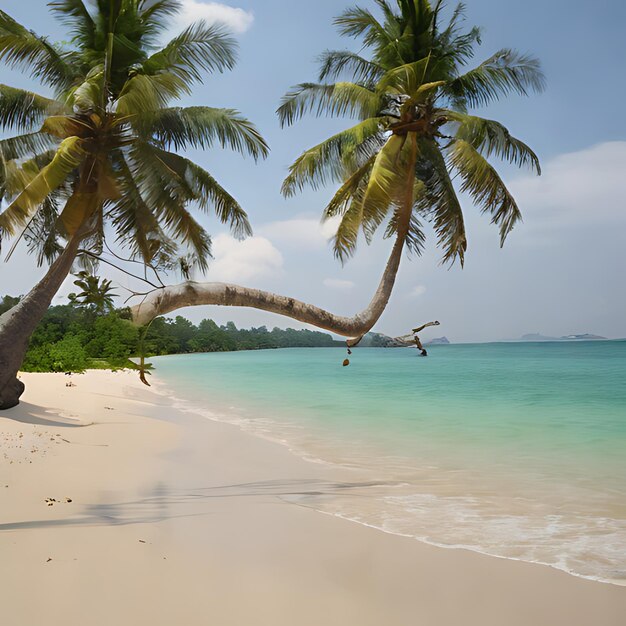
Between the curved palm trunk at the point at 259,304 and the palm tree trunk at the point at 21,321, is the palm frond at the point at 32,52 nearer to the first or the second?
the palm tree trunk at the point at 21,321

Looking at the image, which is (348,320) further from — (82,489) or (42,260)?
(42,260)

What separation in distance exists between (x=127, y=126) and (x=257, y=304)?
309 inches

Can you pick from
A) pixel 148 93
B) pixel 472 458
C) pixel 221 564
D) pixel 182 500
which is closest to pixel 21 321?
pixel 148 93

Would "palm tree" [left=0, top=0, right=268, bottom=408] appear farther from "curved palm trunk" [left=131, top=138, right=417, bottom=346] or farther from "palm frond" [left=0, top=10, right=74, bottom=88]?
"curved palm trunk" [left=131, top=138, right=417, bottom=346]

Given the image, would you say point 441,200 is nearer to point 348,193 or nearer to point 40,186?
point 348,193

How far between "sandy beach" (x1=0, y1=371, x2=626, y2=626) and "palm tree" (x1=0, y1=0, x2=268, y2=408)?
4169 millimetres

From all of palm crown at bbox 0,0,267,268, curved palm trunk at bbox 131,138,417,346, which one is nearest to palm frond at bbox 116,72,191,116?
palm crown at bbox 0,0,267,268

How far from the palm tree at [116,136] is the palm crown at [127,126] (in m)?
0.02

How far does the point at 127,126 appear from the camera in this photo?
11.0 m

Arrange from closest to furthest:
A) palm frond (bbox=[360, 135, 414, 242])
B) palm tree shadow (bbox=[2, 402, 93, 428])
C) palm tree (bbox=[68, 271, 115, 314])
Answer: palm tree (bbox=[68, 271, 115, 314])
palm frond (bbox=[360, 135, 414, 242])
palm tree shadow (bbox=[2, 402, 93, 428])

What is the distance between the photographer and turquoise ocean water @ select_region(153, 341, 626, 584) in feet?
19.9

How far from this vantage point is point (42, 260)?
13.6 m

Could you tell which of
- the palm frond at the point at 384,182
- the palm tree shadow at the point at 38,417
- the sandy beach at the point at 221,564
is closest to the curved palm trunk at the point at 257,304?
the sandy beach at the point at 221,564

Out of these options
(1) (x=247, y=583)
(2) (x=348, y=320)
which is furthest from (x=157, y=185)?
(1) (x=247, y=583)
